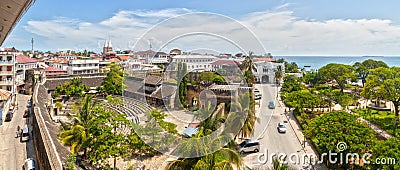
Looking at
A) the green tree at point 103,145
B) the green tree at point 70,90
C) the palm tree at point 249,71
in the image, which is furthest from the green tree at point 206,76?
the green tree at point 103,145

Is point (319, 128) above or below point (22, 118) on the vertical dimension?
above

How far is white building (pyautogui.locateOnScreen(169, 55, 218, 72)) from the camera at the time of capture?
2229 centimetres

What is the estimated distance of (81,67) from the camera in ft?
136

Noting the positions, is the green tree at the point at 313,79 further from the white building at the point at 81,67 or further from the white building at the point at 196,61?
the white building at the point at 81,67

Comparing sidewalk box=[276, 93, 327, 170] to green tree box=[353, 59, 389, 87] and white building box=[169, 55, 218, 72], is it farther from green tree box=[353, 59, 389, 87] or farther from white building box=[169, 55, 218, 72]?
green tree box=[353, 59, 389, 87]

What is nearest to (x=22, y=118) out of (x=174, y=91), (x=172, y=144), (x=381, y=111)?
(x=174, y=91)

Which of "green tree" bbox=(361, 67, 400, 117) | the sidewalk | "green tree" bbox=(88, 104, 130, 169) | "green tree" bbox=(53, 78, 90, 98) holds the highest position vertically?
"green tree" bbox=(361, 67, 400, 117)

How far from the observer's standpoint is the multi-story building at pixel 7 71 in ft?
83.9

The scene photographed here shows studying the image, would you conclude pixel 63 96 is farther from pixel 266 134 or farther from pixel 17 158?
pixel 266 134

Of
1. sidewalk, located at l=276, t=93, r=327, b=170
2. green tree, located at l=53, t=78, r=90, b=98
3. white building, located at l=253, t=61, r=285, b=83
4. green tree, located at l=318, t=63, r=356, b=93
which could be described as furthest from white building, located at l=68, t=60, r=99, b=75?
green tree, located at l=318, t=63, r=356, b=93

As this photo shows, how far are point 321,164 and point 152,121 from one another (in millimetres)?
7867

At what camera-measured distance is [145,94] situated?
80.3ft

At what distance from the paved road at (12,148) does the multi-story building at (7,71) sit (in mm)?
8837

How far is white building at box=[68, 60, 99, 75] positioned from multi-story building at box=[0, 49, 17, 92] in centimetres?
1369
